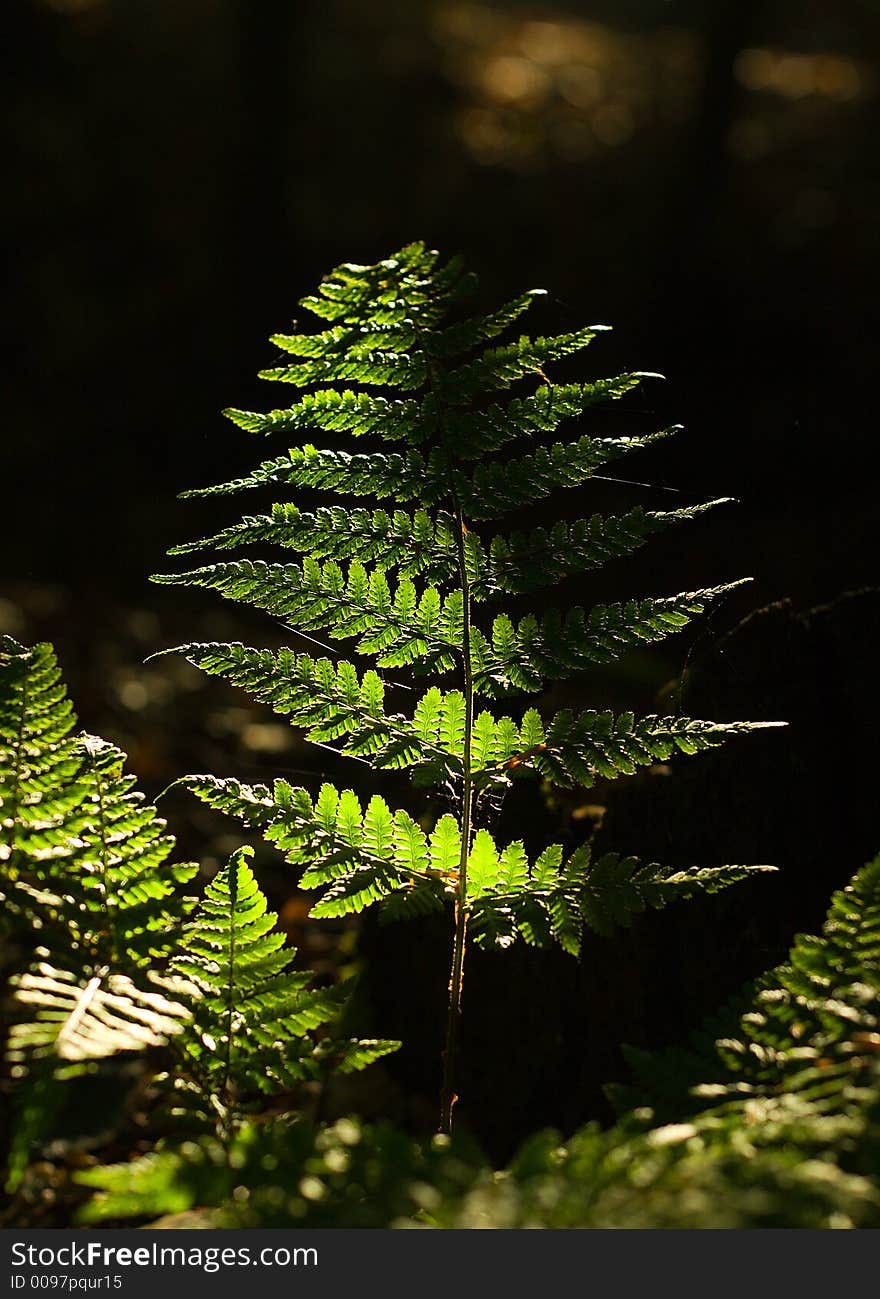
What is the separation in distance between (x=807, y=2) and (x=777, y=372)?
10778 millimetres

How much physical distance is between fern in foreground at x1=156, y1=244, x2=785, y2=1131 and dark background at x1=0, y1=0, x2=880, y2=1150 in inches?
24.8

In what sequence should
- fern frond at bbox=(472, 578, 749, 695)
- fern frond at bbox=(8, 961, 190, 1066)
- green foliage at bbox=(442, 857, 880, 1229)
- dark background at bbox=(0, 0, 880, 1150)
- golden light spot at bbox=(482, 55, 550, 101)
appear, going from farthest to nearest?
golden light spot at bbox=(482, 55, 550, 101), dark background at bbox=(0, 0, 880, 1150), fern frond at bbox=(472, 578, 749, 695), fern frond at bbox=(8, 961, 190, 1066), green foliage at bbox=(442, 857, 880, 1229)

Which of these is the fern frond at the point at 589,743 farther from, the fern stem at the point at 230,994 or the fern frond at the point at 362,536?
the fern stem at the point at 230,994

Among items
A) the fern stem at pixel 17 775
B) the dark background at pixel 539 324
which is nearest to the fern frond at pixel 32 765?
the fern stem at pixel 17 775

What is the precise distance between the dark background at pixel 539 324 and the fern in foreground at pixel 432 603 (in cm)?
63

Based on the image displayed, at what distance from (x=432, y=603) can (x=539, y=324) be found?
2.83m

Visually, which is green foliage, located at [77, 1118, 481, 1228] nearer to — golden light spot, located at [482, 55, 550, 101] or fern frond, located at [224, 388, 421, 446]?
fern frond, located at [224, 388, 421, 446]

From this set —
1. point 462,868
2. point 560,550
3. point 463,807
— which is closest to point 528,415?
point 560,550

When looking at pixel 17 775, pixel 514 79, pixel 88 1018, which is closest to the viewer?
pixel 88 1018

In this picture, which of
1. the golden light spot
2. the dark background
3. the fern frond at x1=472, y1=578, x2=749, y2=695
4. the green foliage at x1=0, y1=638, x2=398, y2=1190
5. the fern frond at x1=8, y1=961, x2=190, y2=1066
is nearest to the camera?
the fern frond at x1=8, y1=961, x2=190, y2=1066

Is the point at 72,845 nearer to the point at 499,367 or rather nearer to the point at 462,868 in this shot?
the point at 462,868

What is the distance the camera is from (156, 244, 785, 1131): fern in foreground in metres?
1.59

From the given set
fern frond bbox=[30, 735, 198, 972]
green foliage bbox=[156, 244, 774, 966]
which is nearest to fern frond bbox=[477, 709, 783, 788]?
green foliage bbox=[156, 244, 774, 966]

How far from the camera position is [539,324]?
4.09 m
